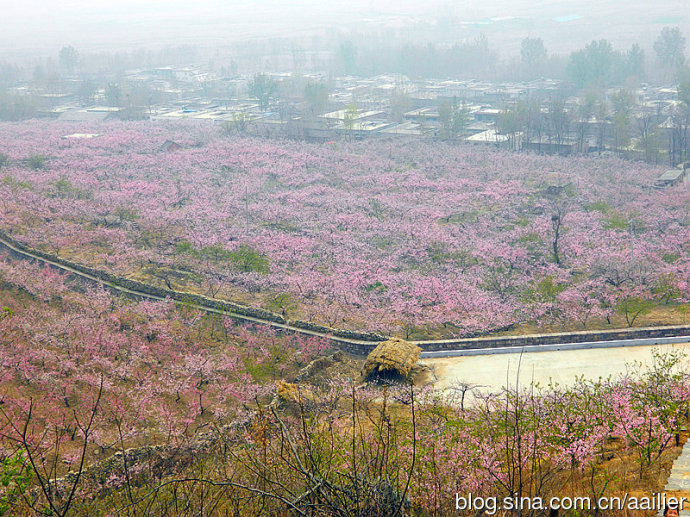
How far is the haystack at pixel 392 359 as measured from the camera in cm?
2281

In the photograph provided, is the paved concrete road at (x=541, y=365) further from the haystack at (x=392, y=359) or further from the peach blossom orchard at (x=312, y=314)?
the peach blossom orchard at (x=312, y=314)

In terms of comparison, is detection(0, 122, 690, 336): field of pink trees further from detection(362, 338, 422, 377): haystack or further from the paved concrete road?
detection(362, 338, 422, 377): haystack

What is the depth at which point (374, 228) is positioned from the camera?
141 feet

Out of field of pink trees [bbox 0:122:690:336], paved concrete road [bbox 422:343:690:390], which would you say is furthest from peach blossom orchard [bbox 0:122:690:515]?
paved concrete road [bbox 422:343:690:390]

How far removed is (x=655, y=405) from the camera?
16.7 m

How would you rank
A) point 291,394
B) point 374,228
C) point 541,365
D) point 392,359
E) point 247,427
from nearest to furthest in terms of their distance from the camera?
Result: point 247,427 → point 291,394 → point 392,359 → point 541,365 → point 374,228

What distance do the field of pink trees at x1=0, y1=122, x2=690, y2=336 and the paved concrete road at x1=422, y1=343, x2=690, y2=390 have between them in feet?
13.3

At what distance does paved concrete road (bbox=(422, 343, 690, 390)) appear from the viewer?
2239 centimetres

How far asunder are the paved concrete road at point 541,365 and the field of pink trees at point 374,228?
4066 mm

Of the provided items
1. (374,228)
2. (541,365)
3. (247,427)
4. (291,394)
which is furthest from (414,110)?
(247,427)

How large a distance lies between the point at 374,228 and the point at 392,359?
21.1m

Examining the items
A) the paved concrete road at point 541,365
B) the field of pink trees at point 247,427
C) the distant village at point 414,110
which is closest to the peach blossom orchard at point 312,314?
the field of pink trees at point 247,427

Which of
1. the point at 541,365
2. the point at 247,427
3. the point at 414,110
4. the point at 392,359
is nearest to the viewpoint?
the point at 247,427

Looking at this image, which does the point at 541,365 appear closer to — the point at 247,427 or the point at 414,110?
the point at 247,427
